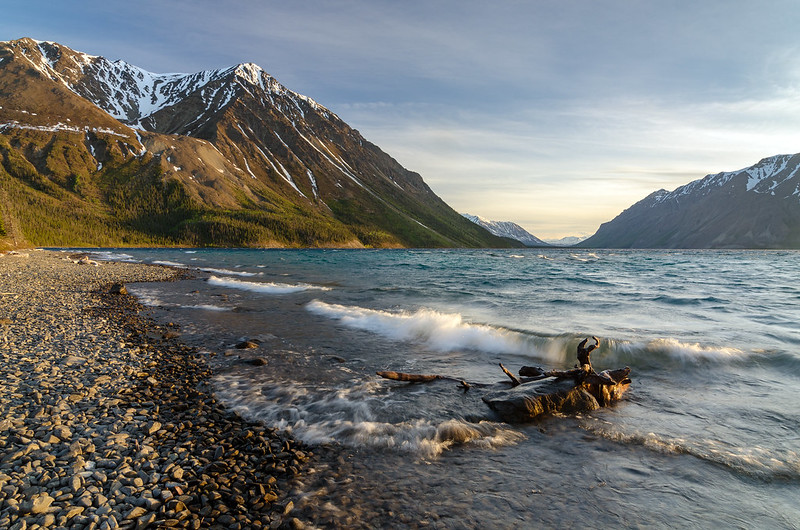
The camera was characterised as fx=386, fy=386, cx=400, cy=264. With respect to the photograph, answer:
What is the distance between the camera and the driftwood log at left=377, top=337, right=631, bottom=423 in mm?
10602

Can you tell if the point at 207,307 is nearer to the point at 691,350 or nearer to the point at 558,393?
the point at 558,393

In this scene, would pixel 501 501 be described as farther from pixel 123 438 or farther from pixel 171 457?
pixel 123 438

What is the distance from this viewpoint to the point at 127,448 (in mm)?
7801

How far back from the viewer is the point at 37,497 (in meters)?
5.98

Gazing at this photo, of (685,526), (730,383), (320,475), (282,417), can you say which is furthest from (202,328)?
(730,383)

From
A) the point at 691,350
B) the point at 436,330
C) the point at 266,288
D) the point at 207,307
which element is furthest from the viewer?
the point at 266,288

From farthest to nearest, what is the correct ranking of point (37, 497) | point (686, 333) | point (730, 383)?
point (686, 333) < point (730, 383) < point (37, 497)

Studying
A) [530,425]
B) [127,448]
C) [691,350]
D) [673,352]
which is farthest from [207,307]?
[691,350]

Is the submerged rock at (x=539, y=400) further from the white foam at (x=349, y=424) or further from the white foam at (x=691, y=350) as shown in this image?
the white foam at (x=691, y=350)

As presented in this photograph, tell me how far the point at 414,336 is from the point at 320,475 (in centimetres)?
1344

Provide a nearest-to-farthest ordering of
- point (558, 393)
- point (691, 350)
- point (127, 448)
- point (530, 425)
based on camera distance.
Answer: point (127, 448), point (530, 425), point (558, 393), point (691, 350)

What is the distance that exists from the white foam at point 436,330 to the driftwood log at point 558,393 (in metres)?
5.76

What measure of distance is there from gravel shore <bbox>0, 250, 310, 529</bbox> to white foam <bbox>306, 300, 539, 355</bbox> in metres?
10.2

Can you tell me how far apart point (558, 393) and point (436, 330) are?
34.3 ft
